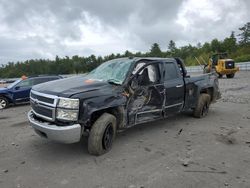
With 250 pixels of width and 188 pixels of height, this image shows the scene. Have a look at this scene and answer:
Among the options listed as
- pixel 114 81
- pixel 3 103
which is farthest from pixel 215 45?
pixel 114 81

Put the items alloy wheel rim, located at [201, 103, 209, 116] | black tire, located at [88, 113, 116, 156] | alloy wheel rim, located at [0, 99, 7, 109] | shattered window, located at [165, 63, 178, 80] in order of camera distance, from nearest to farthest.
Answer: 1. black tire, located at [88, 113, 116, 156]
2. shattered window, located at [165, 63, 178, 80]
3. alloy wheel rim, located at [201, 103, 209, 116]
4. alloy wheel rim, located at [0, 99, 7, 109]

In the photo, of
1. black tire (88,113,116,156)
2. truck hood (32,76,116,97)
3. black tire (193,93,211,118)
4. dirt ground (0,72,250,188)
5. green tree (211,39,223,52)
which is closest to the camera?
dirt ground (0,72,250,188)

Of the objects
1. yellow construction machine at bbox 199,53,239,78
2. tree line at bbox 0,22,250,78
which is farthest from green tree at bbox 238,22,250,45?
yellow construction machine at bbox 199,53,239,78

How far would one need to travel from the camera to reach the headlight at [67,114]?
14.6 ft

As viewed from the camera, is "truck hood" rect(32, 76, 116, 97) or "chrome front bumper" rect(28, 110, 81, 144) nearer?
"chrome front bumper" rect(28, 110, 81, 144)

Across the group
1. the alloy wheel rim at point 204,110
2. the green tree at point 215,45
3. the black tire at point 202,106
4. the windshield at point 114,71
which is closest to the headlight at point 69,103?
the windshield at point 114,71

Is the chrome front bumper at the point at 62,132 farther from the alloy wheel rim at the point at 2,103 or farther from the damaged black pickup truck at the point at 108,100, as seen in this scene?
the alloy wheel rim at the point at 2,103

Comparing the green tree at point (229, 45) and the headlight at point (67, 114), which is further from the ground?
the green tree at point (229, 45)

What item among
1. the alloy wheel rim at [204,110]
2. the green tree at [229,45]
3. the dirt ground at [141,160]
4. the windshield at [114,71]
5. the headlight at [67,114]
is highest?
the green tree at [229,45]

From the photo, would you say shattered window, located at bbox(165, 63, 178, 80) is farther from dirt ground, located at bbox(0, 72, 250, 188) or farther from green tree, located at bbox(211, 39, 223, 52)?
green tree, located at bbox(211, 39, 223, 52)

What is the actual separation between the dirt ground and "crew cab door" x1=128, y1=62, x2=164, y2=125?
1.85 feet

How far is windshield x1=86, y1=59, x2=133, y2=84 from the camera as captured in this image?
5.61 metres

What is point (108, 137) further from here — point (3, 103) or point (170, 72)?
point (3, 103)

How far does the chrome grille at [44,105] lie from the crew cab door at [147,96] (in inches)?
64.4
